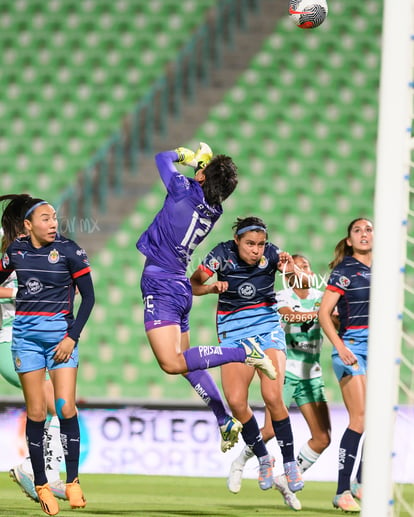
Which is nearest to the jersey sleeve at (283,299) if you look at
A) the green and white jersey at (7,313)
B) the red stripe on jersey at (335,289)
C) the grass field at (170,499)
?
the red stripe on jersey at (335,289)

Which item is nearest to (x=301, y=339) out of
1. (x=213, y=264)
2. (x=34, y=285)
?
(x=213, y=264)

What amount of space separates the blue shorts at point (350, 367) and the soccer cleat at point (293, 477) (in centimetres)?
Answer: 63

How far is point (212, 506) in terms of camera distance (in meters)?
6.26

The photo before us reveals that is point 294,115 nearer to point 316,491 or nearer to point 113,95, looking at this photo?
point 113,95

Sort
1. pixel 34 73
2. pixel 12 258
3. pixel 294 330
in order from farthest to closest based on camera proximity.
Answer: pixel 34 73 → pixel 294 330 → pixel 12 258

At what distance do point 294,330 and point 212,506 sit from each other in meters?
1.46

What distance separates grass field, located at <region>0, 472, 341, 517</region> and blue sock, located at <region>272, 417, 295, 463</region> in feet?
1.08

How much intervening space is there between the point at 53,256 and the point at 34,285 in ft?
0.64

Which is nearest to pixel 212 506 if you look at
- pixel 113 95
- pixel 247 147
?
pixel 247 147

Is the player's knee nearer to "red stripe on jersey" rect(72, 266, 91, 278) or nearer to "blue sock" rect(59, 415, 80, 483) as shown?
"blue sock" rect(59, 415, 80, 483)

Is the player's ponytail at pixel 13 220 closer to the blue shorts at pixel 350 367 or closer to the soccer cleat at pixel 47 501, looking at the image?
the soccer cleat at pixel 47 501

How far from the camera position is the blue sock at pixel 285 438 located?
6102 millimetres

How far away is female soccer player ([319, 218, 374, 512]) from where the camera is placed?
6.05m

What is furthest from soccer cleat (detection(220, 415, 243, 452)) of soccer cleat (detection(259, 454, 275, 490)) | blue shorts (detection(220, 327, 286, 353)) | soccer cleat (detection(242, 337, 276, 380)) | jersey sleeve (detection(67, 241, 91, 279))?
jersey sleeve (detection(67, 241, 91, 279))
